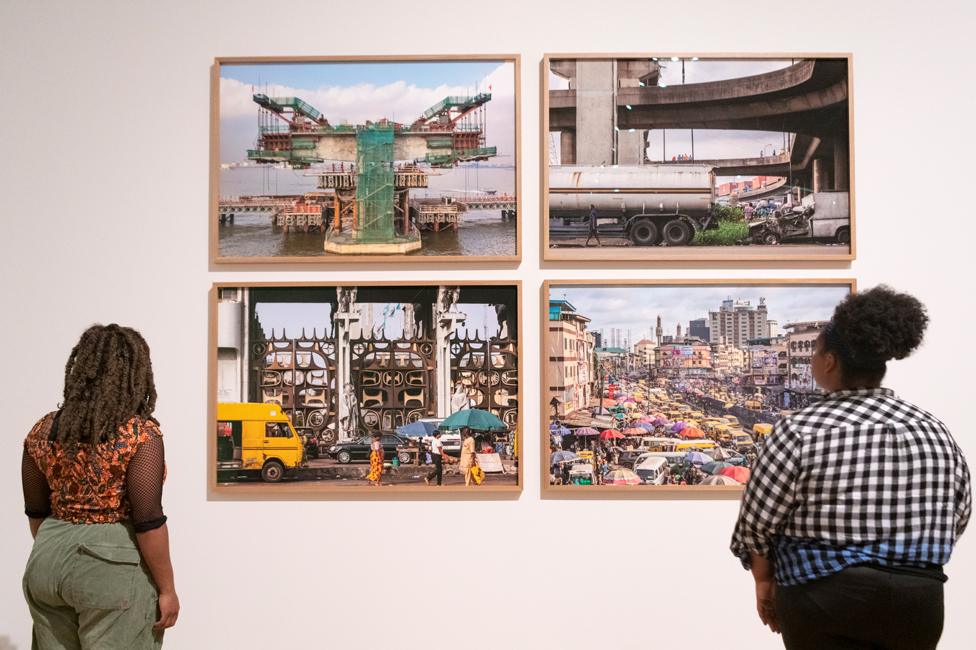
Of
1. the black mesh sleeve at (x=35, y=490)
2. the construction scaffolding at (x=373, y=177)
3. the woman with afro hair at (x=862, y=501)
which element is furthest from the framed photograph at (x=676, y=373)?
the black mesh sleeve at (x=35, y=490)

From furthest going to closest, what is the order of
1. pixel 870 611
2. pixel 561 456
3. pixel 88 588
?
1. pixel 561 456
2. pixel 88 588
3. pixel 870 611

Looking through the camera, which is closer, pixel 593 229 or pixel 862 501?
pixel 862 501

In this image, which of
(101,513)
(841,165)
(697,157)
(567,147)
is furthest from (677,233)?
(101,513)

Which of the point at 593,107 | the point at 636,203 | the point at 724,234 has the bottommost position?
the point at 724,234

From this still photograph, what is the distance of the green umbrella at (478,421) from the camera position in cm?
283

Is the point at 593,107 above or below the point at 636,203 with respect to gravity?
above

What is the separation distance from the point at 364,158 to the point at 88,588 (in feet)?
5.62

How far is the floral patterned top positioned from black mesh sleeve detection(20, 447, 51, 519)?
0.21 ft

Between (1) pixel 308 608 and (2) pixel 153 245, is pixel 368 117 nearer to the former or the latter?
(2) pixel 153 245

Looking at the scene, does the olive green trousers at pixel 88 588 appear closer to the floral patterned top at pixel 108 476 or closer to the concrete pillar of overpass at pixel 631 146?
the floral patterned top at pixel 108 476

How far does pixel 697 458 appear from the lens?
2850mm

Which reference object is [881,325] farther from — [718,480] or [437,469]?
[437,469]

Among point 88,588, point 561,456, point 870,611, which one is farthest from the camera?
point 561,456

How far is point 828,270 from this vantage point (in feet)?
9.44
